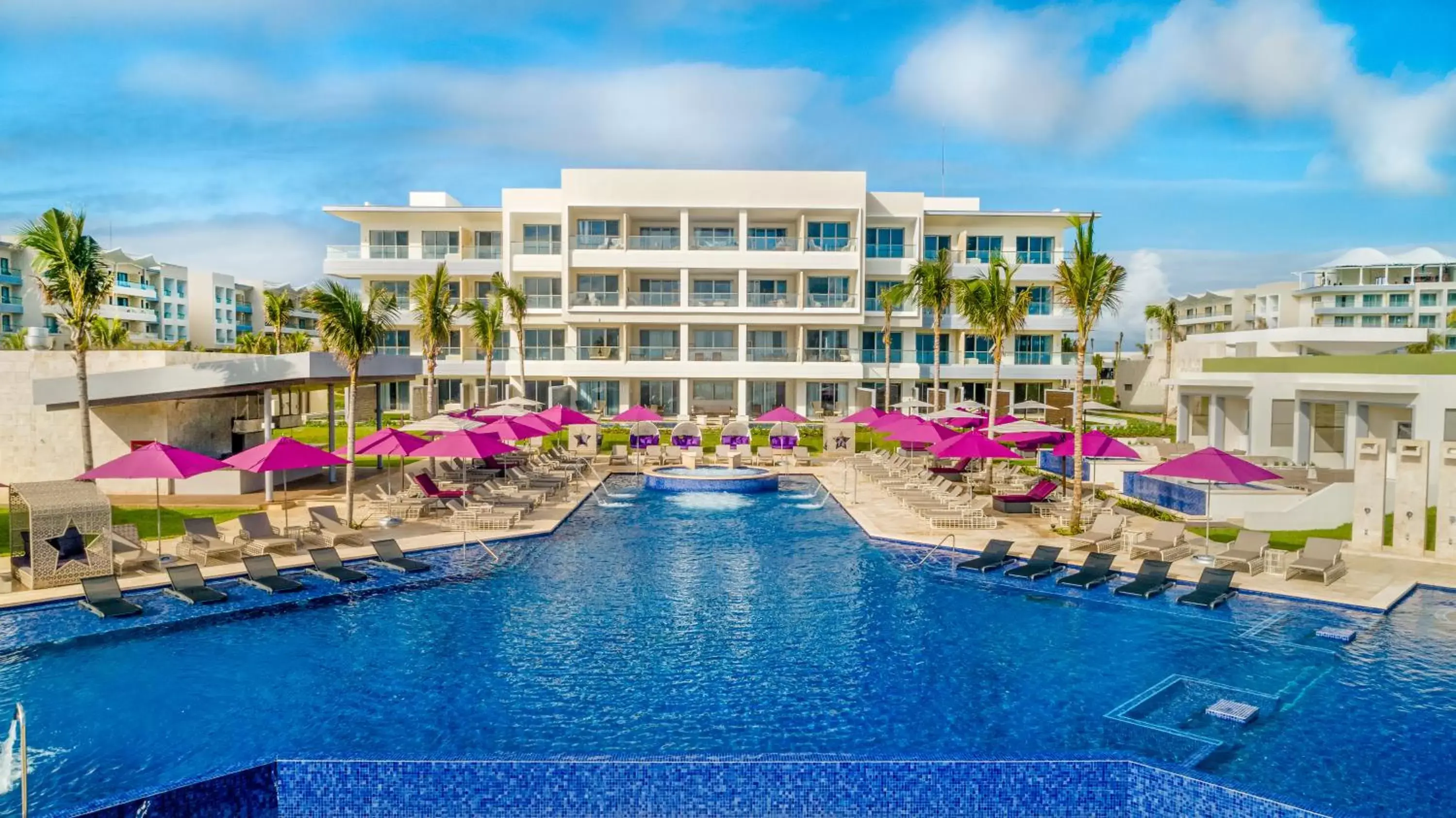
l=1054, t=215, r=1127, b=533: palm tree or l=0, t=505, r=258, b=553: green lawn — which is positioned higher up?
l=1054, t=215, r=1127, b=533: palm tree

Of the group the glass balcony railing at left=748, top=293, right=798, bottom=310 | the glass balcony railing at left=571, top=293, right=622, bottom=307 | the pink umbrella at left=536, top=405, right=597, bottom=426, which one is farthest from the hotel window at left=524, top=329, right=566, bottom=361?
the pink umbrella at left=536, top=405, right=597, bottom=426

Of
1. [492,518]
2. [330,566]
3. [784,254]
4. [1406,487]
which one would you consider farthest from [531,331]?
[1406,487]

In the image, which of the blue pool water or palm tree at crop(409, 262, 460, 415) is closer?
the blue pool water

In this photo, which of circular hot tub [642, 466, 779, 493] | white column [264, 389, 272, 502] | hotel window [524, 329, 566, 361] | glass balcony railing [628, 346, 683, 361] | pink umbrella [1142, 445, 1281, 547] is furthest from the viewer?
hotel window [524, 329, 566, 361]

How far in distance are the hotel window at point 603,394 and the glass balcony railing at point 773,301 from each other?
8108mm

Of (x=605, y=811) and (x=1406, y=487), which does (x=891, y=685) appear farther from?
(x=1406, y=487)

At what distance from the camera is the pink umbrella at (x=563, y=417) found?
28.0 m

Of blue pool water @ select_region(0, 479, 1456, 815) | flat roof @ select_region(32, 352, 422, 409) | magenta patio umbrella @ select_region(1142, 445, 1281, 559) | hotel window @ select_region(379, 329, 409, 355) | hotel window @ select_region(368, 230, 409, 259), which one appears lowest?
blue pool water @ select_region(0, 479, 1456, 815)

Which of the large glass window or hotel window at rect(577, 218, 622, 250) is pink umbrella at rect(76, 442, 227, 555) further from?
the large glass window

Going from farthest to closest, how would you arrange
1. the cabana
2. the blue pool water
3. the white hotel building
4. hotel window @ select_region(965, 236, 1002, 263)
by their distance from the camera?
hotel window @ select_region(965, 236, 1002, 263) → the white hotel building → the cabana → the blue pool water

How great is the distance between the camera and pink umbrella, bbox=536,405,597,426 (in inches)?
1103

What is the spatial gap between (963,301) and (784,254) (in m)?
15.5

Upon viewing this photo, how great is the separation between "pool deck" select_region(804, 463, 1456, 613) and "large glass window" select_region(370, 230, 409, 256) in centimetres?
3337

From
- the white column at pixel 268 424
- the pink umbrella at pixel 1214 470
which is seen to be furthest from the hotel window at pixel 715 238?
the pink umbrella at pixel 1214 470
